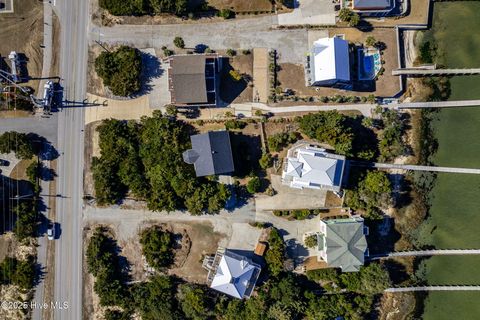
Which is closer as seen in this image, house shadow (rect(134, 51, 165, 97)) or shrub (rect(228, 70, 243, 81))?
shrub (rect(228, 70, 243, 81))

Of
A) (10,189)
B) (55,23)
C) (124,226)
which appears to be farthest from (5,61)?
(124,226)

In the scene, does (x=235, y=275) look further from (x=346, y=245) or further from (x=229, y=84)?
(x=229, y=84)

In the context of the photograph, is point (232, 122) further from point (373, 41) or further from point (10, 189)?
point (10, 189)

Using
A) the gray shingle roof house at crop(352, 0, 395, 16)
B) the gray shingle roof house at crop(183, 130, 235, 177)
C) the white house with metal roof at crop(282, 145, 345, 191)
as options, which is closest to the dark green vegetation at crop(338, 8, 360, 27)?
the gray shingle roof house at crop(352, 0, 395, 16)

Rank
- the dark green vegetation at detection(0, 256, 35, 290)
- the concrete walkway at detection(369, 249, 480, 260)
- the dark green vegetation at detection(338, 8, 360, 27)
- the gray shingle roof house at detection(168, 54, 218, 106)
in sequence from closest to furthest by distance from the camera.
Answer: the gray shingle roof house at detection(168, 54, 218, 106) < the dark green vegetation at detection(338, 8, 360, 27) < the dark green vegetation at detection(0, 256, 35, 290) < the concrete walkway at detection(369, 249, 480, 260)

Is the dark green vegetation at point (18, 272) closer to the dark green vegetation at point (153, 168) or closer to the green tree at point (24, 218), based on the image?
the green tree at point (24, 218)

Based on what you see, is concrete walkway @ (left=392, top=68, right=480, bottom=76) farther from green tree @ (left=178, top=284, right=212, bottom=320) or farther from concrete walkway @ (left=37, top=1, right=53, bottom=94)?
concrete walkway @ (left=37, top=1, right=53, bottom=94)

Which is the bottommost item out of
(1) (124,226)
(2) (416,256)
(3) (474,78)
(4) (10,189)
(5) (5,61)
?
(2) (416,256)
